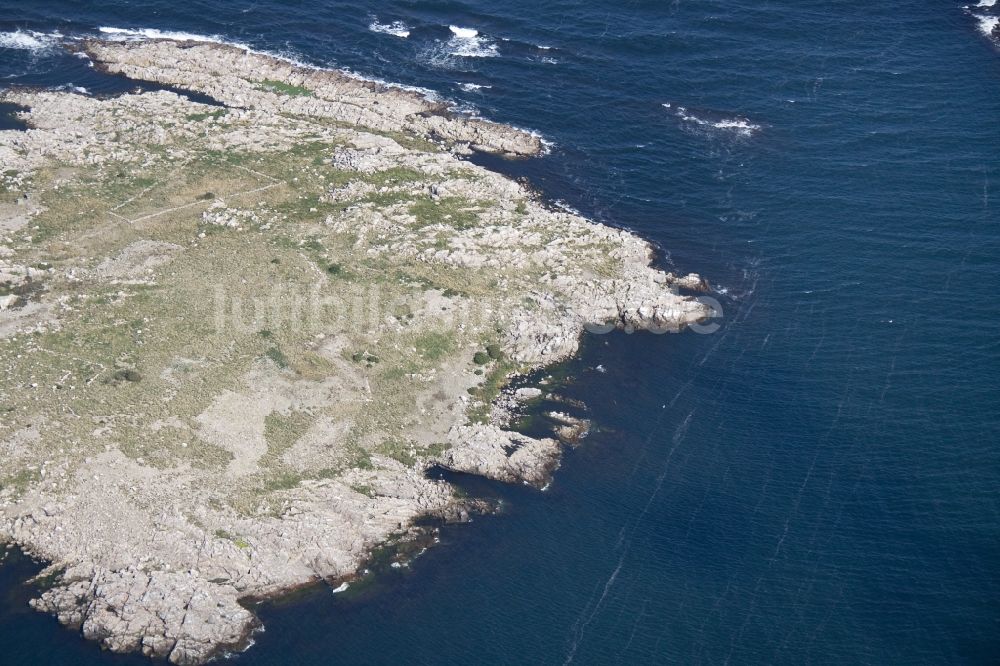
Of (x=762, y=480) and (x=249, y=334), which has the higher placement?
(x=249, y=334)

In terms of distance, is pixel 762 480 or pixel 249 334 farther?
pixel 249 334

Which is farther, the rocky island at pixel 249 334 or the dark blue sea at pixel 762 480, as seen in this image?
the rocky island at pixel 249 334

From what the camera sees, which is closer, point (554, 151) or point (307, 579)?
point (307, 579)

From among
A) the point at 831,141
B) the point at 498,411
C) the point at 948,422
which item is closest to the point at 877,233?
the point at 831,141

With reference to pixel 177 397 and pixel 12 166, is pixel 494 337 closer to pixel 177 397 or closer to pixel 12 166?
pixel 177 397

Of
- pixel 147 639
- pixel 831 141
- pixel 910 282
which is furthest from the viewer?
pixel 831 141

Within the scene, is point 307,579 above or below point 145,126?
below

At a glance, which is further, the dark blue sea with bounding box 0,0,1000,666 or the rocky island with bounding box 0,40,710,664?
the rocky island with bounding box 0,40,710,664

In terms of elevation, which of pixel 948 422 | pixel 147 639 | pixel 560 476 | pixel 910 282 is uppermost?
pixel 910 282
